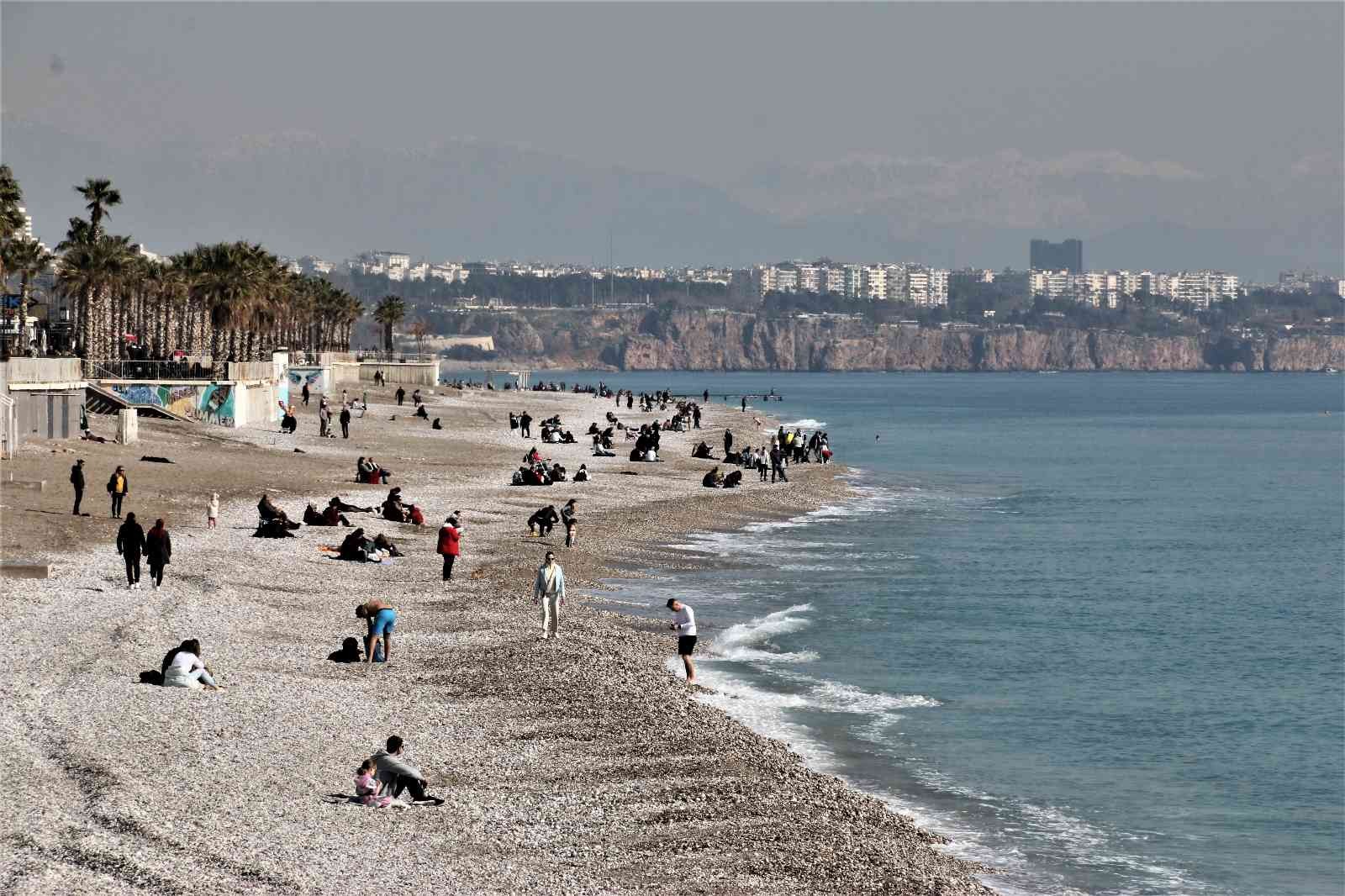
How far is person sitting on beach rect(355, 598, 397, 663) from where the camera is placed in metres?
23.9

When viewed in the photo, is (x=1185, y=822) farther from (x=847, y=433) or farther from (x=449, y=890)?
(x=847, y=433)

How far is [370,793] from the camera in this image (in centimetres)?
1677

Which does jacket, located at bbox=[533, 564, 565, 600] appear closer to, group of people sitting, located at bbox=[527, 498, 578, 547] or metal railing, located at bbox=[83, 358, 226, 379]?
group of people sitting, located at bbox=[527, 498, 578, 547]

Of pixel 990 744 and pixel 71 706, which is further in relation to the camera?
pixel 990 744

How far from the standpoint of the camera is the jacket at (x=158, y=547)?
91.9 ft

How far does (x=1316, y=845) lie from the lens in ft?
65.7

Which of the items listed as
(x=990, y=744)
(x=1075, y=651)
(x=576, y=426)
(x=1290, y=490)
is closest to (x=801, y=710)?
(x=990, y=744)

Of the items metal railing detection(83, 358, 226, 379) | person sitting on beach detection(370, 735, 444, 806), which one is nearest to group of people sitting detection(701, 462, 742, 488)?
metal railing detection(83, 358, 226, 379)

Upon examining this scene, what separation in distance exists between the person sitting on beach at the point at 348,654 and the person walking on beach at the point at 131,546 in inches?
213

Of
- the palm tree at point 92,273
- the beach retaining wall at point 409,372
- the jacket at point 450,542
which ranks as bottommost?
the jacket at point 450,542

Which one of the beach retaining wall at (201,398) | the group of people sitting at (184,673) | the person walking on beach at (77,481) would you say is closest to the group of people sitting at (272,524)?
the person walking on beach at (77,481)

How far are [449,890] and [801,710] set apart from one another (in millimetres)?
11242

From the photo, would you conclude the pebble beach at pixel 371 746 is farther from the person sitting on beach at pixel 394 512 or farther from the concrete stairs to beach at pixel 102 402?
the concrete stairs to beach at pixel 102 402

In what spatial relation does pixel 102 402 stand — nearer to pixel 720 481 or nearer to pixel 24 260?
pixel 24 260
